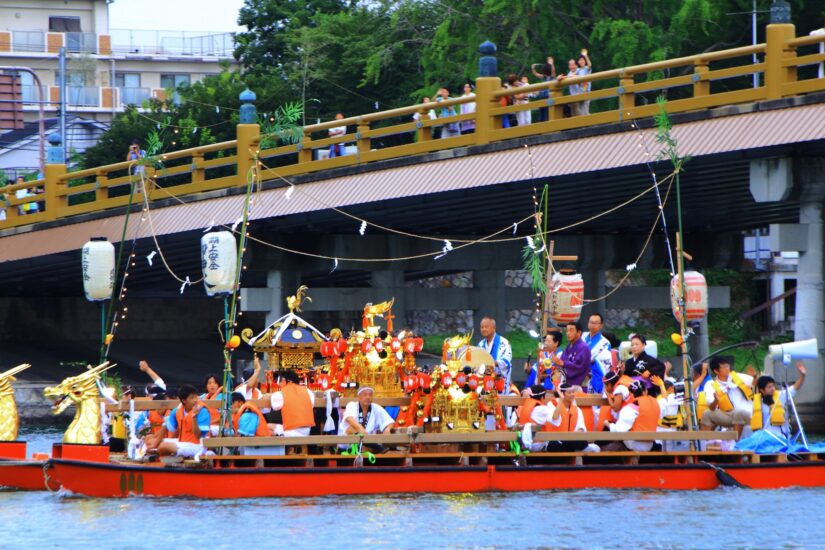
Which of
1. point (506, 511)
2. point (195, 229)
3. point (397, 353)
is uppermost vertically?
point (195, 229)

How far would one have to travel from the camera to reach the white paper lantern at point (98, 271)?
2961 cm

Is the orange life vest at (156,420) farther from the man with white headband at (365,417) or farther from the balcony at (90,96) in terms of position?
the balcony at (90,96)

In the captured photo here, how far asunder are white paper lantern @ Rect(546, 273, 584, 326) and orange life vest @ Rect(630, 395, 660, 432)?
6759 millimetres

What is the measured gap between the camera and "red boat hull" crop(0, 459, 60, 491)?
68.7ft

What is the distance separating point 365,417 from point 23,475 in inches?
183

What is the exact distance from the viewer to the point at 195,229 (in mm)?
31516

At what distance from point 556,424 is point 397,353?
7.08 feet

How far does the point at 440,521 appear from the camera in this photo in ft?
59.6

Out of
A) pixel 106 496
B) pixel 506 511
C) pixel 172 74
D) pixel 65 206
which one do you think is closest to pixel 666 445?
pixel 506 511

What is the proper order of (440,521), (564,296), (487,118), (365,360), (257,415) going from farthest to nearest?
(487,118) < (564,296) < (365,360) < (257,415) < (440,521)

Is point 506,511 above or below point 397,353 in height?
below

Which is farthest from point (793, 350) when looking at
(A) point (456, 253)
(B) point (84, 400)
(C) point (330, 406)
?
(A) point (456, 253)

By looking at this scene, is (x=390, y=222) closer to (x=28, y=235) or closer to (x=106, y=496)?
(x=28, y=235)

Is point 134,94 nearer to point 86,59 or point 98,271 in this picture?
point 86,59
